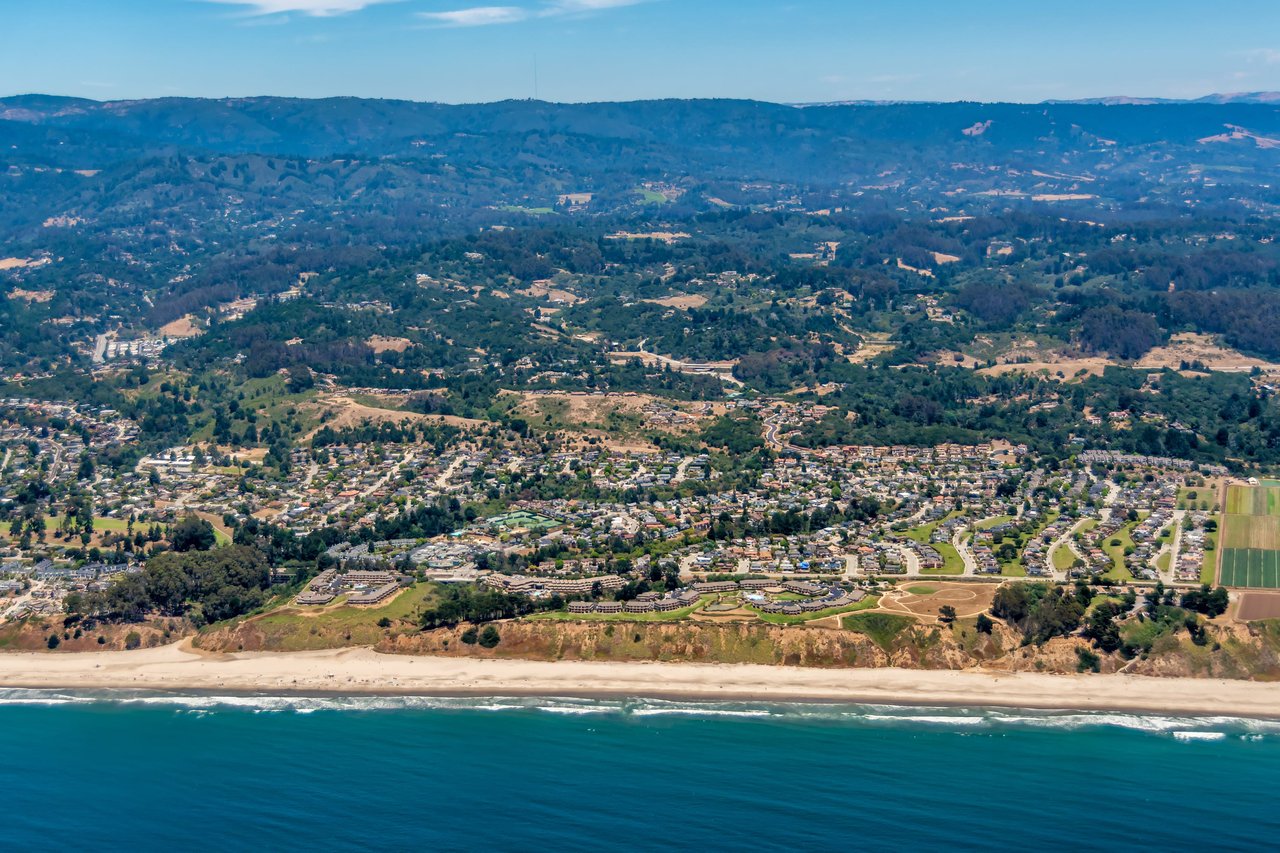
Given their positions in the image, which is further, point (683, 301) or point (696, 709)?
point (683, 301)

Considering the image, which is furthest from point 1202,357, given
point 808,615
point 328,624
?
point 328,624

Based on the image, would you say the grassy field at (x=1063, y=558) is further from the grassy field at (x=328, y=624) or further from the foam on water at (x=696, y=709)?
the grassy field at (x=328, y=624)

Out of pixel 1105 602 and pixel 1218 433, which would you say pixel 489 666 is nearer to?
pixel 1105 602

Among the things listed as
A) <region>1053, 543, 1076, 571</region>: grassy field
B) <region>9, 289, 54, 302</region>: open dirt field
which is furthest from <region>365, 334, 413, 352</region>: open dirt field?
<region>1053, 543, 1076, 571</region>: grassy field

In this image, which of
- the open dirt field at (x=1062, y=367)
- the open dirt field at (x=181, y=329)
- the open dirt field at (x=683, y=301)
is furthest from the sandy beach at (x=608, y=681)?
the open dirt field at (x=683, y=301)

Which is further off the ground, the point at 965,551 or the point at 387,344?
the point at 387,344

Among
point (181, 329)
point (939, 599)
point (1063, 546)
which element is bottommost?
point (939, 599)

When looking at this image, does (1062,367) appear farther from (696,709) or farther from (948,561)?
(696,709)
